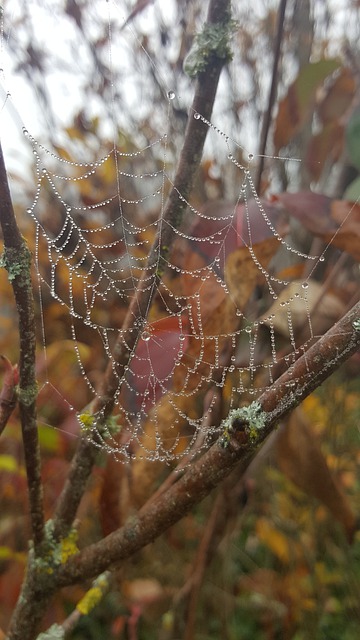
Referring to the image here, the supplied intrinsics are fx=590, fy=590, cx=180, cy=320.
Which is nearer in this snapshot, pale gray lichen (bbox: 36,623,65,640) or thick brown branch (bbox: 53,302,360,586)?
thick brown branch (bbox: 53,302,360,586)

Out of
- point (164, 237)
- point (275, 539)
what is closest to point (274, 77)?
point (164, 237)

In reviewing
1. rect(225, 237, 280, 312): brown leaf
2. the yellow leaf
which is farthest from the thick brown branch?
the yellow leaf

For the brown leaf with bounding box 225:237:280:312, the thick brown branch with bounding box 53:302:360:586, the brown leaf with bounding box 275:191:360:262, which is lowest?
the thick brown branch with bounding box 53:302:360:586

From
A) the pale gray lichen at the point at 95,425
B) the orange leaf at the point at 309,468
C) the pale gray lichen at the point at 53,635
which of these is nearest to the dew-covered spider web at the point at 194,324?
the pale gray lichen at the point at 95,425

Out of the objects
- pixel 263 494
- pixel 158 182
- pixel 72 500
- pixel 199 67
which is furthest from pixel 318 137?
pixel 263 494

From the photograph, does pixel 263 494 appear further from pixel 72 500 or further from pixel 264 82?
pixel 72 500

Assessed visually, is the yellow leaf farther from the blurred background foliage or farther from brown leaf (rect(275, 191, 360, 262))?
brown leaf (rect(275, 191, 360, 262))

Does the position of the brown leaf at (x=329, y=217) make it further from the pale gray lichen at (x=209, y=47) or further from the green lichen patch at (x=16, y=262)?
the green lichen patch at (x=16, y=262)
